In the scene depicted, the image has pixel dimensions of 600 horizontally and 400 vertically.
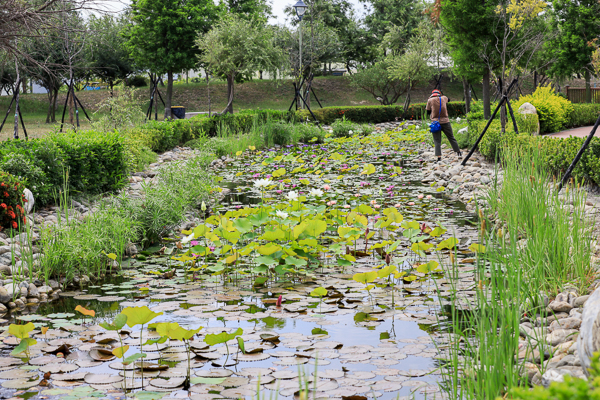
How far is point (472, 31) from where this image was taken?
52.1ft

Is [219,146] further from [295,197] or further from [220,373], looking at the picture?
[220,373]

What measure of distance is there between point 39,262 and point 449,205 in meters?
5.65

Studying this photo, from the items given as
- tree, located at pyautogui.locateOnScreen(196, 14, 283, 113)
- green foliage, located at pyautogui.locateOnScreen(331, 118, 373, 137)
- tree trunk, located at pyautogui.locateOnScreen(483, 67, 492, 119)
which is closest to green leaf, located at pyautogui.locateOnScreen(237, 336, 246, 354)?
tree trunk, located at pyautogui.locateOnScreen(483, 67, 492, 119)

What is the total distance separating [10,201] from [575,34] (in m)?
27.4

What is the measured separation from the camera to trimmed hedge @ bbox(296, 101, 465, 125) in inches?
920

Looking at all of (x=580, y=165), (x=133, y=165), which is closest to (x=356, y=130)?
(x=133, y=165)

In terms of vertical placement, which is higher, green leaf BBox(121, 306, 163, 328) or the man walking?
the man walking

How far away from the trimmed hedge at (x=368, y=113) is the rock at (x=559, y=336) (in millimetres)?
18253

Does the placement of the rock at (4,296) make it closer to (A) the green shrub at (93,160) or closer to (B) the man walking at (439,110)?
(A) the green shrub at (93,160)

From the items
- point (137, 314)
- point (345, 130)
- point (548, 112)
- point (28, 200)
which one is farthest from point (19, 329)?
point (345, 130)

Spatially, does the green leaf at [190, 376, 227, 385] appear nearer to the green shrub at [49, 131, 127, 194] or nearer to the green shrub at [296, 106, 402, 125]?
the green shrub at [49, 131, 127, 194]

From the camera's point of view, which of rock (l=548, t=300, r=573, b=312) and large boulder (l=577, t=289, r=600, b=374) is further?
rock (l=548, t=300, r=573, b=312)

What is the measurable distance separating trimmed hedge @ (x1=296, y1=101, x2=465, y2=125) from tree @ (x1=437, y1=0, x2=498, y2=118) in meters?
5.59

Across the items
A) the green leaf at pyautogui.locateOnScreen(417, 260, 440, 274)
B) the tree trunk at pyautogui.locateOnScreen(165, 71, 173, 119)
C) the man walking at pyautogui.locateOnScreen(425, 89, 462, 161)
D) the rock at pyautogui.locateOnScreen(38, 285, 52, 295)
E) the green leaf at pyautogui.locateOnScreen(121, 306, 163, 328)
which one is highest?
the tree trunk at pyautogui.locateOnScreen(165, 71, 173, 119)
